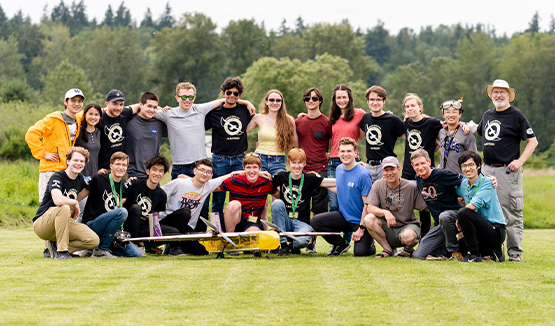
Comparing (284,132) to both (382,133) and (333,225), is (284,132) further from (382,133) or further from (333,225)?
(333,225)

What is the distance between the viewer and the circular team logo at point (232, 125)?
9.73m

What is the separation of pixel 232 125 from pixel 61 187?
2.86m

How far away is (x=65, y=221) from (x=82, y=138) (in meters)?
1.46

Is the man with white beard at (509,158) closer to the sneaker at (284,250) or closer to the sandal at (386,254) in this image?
the sandal at (386,254)

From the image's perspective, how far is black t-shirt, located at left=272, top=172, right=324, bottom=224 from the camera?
9055mm

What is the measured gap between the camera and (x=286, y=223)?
29.3ft

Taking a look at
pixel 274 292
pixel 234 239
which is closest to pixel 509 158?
pixel 234 239

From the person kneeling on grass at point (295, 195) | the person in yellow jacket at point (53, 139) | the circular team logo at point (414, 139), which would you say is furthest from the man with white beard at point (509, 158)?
the person in yellow jacket at point (53, 139)

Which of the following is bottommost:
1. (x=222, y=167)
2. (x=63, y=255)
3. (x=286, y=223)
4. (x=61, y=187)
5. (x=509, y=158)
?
(x=63, y=255)

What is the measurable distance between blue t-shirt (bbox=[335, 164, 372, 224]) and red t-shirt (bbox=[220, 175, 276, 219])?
1.05 meters

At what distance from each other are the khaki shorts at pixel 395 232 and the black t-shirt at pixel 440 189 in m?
0.37

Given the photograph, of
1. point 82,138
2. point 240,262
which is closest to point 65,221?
point 82,138

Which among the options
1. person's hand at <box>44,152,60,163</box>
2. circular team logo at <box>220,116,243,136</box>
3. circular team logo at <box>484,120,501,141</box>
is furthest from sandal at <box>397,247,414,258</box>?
person's hand at <box>44,152,60,163</box>

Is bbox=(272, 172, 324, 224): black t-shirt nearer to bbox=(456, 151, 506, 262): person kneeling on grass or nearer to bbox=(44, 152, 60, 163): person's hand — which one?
bbox=(456, 151, 506, 262): person kneeling on grass
